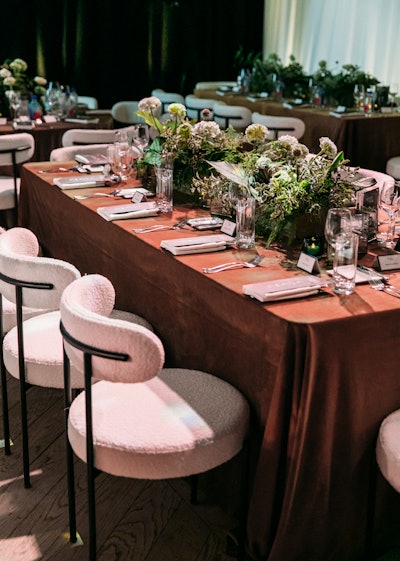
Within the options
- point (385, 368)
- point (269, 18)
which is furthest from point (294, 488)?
point (269, 18)

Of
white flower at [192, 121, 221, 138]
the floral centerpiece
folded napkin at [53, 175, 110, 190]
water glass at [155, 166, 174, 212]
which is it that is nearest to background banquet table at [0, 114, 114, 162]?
the floral centerpiece

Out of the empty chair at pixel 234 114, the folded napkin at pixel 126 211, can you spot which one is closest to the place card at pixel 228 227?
the folded napkin at pixel 126 211

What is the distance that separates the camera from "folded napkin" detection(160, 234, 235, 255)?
8.02 feet

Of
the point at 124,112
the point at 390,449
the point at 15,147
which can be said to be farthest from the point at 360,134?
the point at 390,449

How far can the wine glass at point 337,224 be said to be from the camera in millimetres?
2236

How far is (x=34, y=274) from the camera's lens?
83.9 inches

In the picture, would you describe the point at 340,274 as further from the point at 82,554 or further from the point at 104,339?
the point at 82,554

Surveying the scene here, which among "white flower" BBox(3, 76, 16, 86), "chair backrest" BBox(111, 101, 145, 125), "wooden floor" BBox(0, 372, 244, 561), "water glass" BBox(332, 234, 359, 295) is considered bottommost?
"wooden floor" BBox(0, 372, 244, 561)

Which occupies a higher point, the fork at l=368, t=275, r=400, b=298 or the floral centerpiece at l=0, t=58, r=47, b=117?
the floral centerpiece at l=0, t=58, r=47, b=117

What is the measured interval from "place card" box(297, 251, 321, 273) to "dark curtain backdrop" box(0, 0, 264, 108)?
283 inches

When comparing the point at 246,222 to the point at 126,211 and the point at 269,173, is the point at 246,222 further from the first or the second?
the point at 126,211

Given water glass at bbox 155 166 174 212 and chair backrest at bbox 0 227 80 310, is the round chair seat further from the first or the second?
chair backrest at bbox 0 227 80 310

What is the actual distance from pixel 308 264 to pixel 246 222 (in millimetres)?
349

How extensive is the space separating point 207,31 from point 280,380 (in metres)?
8.59
